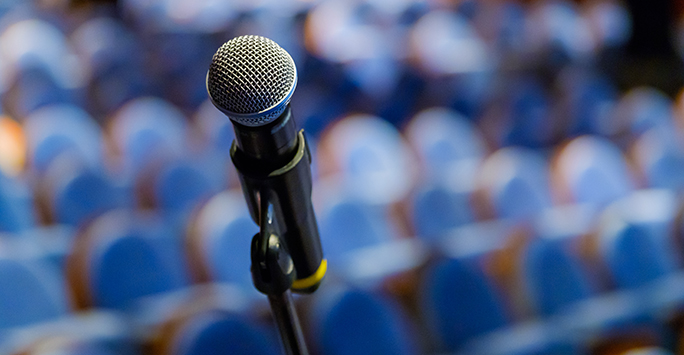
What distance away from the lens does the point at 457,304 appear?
0.53 m

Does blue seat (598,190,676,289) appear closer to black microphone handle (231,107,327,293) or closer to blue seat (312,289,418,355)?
blue seat (312,289,418,355)

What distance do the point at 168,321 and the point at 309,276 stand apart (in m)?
0.35

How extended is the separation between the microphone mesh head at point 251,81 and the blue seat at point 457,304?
1.39 feet

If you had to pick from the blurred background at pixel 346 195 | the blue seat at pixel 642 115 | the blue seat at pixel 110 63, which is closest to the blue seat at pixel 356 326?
the blurred background at pixel 346 195

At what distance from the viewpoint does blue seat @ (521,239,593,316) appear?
580 mm

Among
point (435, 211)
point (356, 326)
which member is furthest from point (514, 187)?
point (356, 326)

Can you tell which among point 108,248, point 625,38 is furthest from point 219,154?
point 625,38

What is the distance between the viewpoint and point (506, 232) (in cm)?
70

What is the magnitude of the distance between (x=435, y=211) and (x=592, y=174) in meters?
0.36

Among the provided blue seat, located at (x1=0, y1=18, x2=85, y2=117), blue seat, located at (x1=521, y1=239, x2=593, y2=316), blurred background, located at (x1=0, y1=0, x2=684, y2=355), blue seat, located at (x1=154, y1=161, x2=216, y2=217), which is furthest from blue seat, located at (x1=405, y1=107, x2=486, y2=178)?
→ blue seat, located at (x1=0, y1=18, x2=85, y2=117)

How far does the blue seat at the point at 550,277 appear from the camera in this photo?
1.90 feet

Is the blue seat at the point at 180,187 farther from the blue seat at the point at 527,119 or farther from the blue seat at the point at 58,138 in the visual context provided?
the blue seat at the point at 527,119

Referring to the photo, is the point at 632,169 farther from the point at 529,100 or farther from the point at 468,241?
the point at 468,241

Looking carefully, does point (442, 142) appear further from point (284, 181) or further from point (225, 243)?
point (284, 181)
